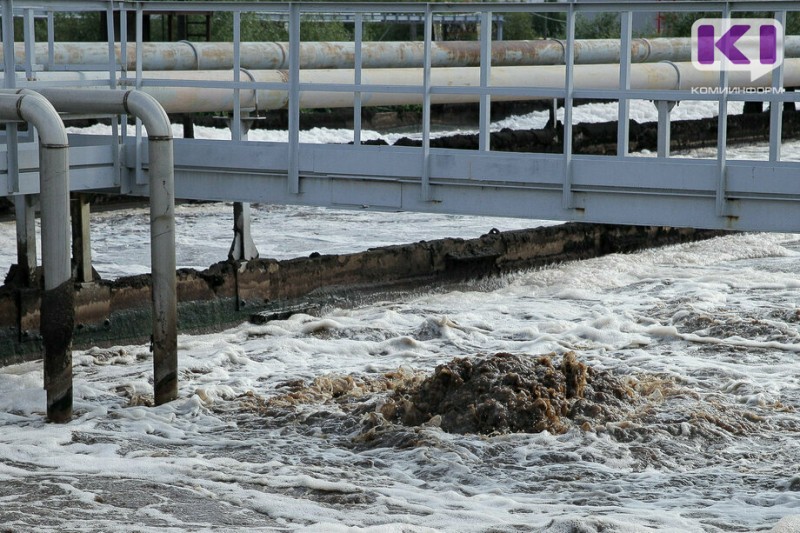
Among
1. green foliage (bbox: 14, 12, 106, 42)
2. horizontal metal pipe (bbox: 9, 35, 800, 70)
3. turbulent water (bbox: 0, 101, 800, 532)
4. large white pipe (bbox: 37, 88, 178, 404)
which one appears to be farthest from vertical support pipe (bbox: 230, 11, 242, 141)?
green foliage (bbox: 14, 12, 106, 42)

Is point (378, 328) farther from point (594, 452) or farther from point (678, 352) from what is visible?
point (594, 452)

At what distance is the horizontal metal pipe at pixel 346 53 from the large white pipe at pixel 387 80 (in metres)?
0.69

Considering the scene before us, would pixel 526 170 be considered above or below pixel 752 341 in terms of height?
above

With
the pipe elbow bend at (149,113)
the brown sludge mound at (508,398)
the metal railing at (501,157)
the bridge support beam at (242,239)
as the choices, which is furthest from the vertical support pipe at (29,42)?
the brown sludge mound at (508,398)

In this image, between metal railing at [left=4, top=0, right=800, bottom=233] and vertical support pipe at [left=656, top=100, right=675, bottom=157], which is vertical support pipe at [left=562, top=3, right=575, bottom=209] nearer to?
metal railing at [left=4, top=0, right=800, bottom=233]

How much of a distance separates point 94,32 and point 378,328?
1953cm

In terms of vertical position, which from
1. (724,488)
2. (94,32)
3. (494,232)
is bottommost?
(724,488)

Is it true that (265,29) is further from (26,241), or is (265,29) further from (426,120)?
(426,120)

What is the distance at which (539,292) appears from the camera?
1320 centimetres

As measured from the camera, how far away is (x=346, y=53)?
663 inches

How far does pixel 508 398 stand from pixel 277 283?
3893 millimetres

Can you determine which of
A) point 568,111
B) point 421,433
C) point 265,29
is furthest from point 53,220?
point 265,29

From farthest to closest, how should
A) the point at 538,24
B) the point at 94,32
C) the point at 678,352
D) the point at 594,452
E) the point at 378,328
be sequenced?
the point at 538,24
the point at 94,32
the point at 378,328
the point at 678,352
the point at 594,452

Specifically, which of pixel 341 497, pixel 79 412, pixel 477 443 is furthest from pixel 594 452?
pixel 79 412
